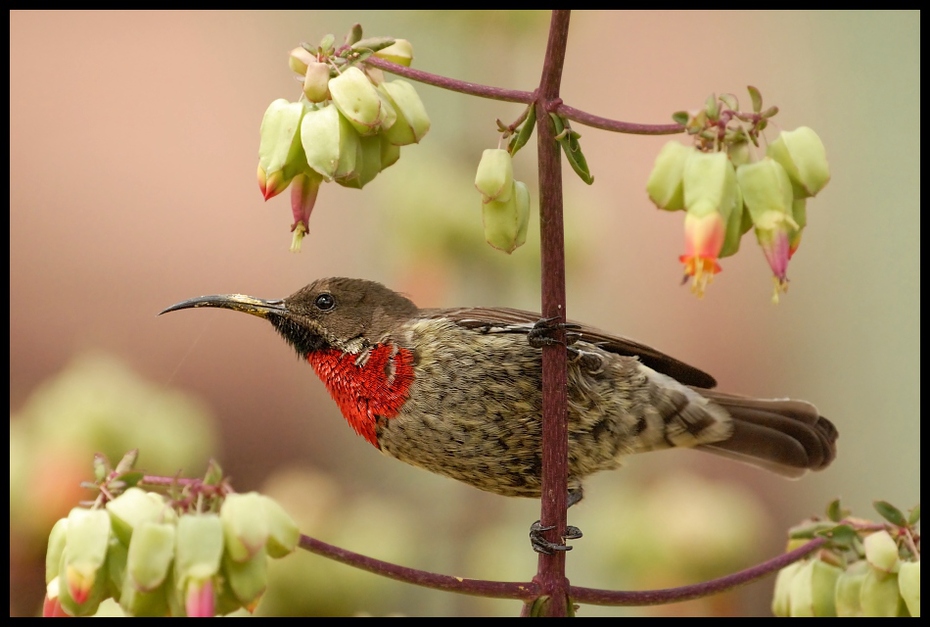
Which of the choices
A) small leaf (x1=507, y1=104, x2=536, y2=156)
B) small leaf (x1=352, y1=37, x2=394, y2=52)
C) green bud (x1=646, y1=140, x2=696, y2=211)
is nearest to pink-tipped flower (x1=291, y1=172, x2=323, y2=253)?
small leaf (x1=352, y1=37, x2=394, y2=52)

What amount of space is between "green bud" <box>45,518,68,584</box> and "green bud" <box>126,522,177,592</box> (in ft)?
0.51

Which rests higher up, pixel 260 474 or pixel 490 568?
pixel 260 474

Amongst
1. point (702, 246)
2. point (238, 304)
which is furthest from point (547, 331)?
point (238, 304)

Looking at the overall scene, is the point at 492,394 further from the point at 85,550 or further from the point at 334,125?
the point at 85,550

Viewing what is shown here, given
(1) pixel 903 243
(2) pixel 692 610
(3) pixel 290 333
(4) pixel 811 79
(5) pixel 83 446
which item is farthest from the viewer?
(4) pixel 811 79

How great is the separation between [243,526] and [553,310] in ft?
2.08

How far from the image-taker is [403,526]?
295 centimetres

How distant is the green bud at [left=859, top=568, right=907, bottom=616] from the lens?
1.97m

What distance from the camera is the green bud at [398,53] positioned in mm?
1962

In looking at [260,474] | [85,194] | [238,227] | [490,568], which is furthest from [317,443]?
[490,568]

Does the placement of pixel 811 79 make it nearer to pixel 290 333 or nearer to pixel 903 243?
pixel 903 243

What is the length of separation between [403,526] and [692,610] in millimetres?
1076

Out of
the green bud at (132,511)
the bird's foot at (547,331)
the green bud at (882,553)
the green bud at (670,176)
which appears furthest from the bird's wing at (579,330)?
the green bud at (132,511)

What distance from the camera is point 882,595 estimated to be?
1.97m
